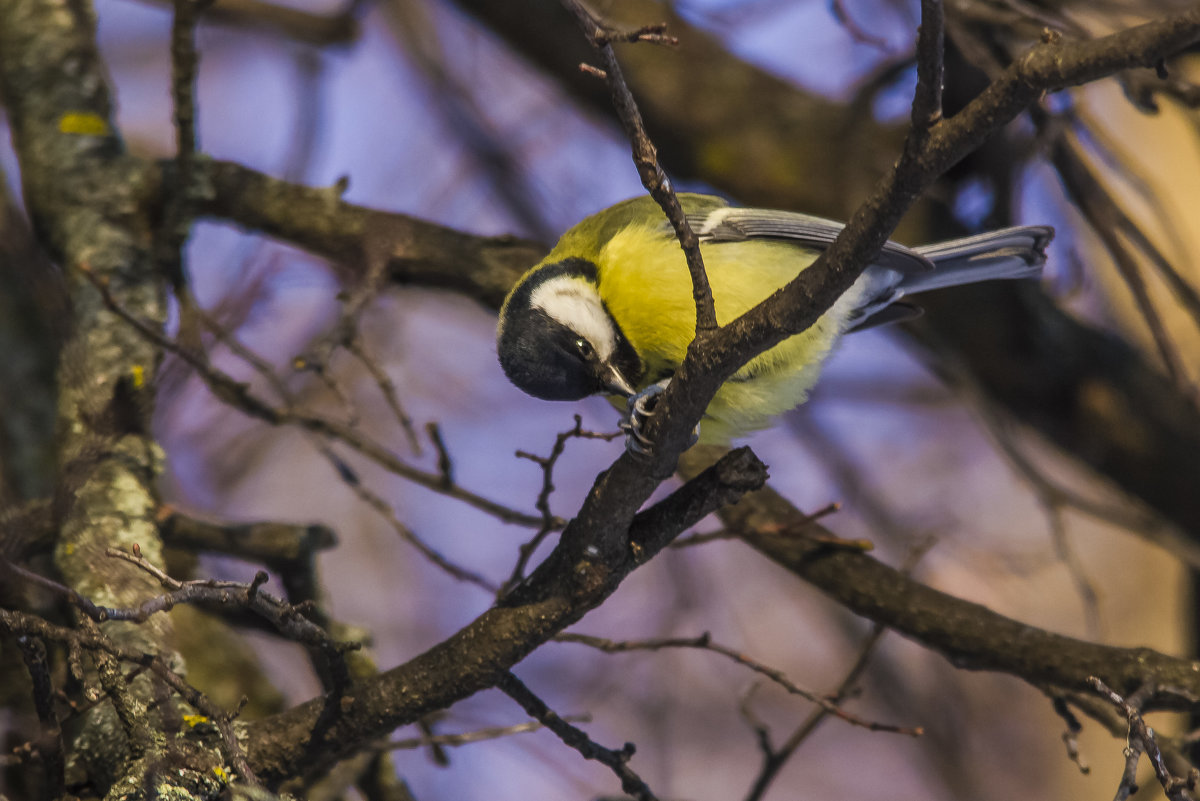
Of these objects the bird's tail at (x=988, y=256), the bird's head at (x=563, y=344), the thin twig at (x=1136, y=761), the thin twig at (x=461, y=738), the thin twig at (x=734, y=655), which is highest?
the bird's tail at (x=988, y=256)

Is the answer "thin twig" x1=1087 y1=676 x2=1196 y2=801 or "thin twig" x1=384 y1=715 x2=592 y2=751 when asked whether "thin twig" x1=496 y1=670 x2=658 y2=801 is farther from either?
"thin twig" x1=1087 y1=676 x2=1196 y2=801

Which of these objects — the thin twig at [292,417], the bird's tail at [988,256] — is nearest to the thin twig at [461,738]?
the thin twig at [292,417]

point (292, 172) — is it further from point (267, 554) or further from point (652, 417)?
point (652, 417)

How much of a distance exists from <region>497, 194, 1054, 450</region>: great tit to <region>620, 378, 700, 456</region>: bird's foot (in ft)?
0.04

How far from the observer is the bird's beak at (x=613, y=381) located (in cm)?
227

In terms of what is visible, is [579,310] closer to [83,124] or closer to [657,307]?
[657,307]

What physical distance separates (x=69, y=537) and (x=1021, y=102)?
2.12 metres

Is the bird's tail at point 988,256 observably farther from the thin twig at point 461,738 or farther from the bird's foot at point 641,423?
the thin twig at point 461,738

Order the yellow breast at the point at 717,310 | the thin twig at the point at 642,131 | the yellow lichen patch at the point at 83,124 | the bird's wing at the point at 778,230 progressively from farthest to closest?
the yellow lichen patch at the point at 83,124
the bird's wing at the point at 778,230
the yellow breast at the point at 717,310
the thin twig at the point at 642,131

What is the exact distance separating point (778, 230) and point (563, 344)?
0.69m

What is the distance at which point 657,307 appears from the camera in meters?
2.27

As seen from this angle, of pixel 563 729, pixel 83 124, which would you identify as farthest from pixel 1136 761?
pixel 83 124

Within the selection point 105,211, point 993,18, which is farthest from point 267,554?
point 993,18

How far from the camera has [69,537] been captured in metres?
2.20
